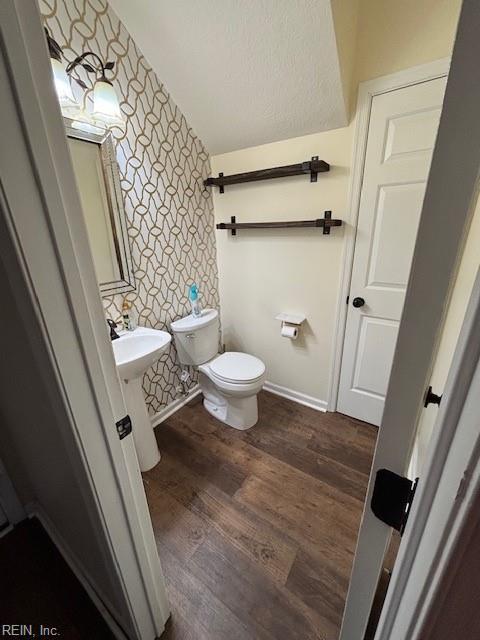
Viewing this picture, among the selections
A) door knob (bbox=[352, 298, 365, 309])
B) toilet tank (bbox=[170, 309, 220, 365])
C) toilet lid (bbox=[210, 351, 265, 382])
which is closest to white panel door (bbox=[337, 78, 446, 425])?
door knob (bbox=[352, 298, 365, 309])

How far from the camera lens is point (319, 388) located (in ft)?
6.89

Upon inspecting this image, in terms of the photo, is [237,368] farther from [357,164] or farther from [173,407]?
[357,164]

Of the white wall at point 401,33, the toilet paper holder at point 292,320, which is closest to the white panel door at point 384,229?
the white wall at point 401,33

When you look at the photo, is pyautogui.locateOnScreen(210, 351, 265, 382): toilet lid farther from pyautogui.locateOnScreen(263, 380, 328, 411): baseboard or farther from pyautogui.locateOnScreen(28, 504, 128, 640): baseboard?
pyautogui.locateOnScreen(28, 504, 128, 640): baseboard

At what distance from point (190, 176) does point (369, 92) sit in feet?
3.86

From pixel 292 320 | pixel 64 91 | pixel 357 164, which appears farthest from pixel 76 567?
pixel 357 164

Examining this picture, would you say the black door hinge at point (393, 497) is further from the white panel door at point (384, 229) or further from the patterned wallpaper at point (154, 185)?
the patterned wallpaper at point (154, 185)

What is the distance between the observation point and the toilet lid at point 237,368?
1.80 metres

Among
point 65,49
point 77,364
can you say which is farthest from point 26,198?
point 65,49

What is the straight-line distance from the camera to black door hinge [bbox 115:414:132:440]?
Answer: 698 mm

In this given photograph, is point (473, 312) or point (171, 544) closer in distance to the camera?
point (473, 312)

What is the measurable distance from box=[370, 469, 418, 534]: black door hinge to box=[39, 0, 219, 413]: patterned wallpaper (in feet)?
5.23

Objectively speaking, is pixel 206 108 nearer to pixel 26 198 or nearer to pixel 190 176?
pixel 190 176

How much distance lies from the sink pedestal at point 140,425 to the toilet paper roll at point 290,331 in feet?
3.48
